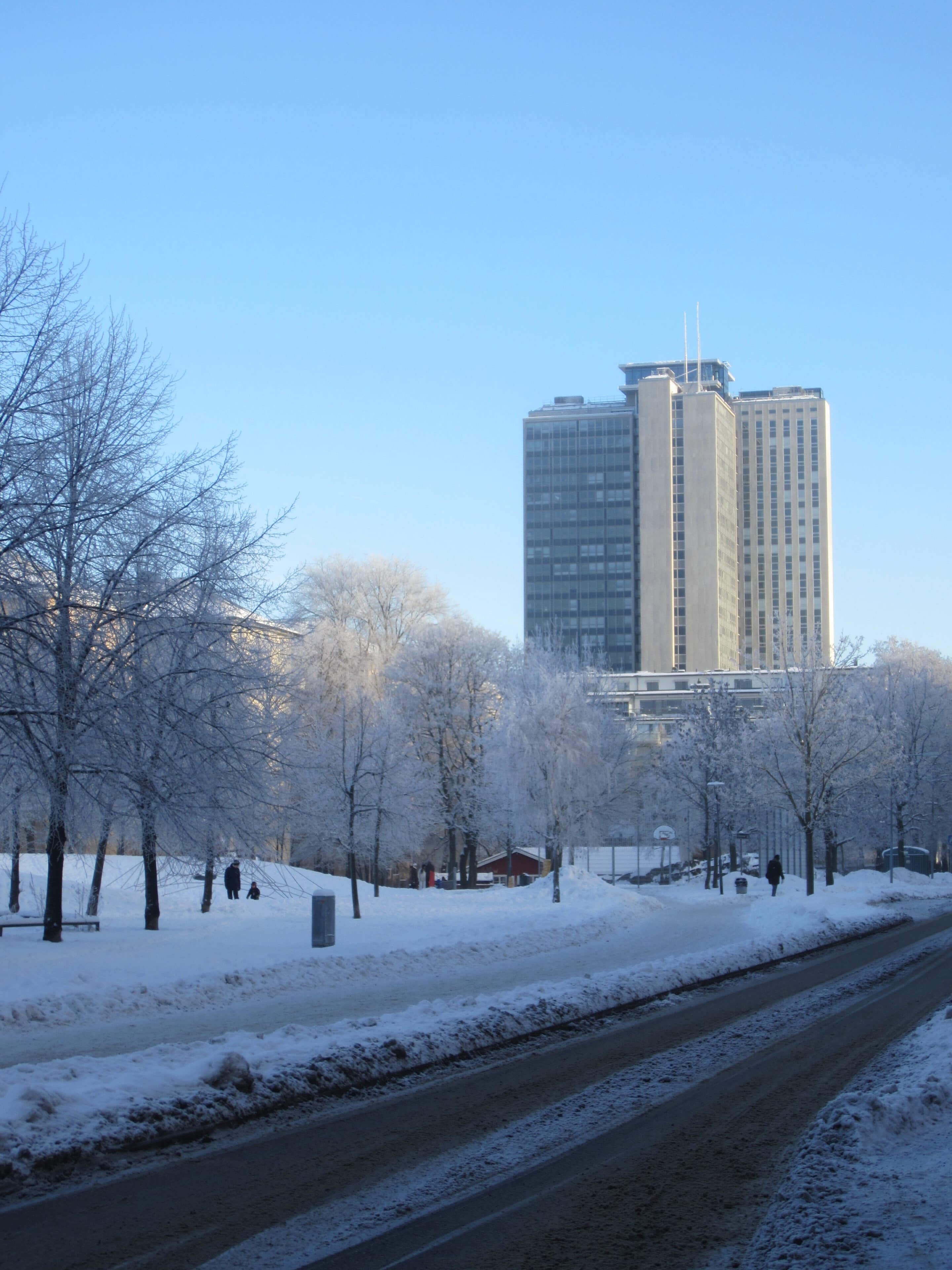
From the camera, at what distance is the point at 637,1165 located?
709 cm

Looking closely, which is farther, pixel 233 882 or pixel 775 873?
pixel 775 873

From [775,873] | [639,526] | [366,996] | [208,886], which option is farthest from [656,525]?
[366,996]

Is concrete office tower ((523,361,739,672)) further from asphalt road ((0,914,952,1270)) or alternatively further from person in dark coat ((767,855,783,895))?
asphalt road ((0,914,952,1270))

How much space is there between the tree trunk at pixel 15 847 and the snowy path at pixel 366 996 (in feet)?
15.3

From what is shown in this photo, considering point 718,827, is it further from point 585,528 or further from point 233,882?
point 585,528

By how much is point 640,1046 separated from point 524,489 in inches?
7104

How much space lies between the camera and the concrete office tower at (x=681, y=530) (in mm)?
179500

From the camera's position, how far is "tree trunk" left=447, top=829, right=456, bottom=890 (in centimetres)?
5412

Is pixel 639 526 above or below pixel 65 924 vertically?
above

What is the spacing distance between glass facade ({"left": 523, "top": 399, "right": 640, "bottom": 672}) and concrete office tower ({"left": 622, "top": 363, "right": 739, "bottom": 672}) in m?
3.47

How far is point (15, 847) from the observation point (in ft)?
78.4

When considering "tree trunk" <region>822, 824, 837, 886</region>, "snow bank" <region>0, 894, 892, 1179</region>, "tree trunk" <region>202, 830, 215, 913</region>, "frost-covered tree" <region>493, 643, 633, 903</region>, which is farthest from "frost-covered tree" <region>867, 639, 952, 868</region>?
"snow bank" <region>0, 894, 892, 1179</region>

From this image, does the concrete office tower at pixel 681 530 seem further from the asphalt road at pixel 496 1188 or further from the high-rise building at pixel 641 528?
the asphalt road at pixel 496 1188

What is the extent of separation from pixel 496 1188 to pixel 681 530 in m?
179
